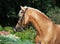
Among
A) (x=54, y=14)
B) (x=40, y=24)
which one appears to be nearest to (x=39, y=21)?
(x=40, y=24)

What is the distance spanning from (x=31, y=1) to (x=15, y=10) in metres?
1.05

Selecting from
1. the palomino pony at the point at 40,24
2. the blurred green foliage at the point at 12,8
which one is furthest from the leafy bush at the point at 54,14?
the palomino pony at the point at 40,24

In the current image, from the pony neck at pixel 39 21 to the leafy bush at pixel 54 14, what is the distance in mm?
9760

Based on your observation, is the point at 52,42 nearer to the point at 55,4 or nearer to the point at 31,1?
the point at 31,1

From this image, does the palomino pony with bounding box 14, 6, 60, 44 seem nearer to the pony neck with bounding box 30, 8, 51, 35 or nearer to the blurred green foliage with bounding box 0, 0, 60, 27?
the pony neck with bounding box 30, 8, 51, 35

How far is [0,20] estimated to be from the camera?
761 inches

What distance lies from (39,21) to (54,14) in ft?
35.5

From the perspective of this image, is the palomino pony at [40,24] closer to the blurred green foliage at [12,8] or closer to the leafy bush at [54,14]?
the leafy bush at [54,14]

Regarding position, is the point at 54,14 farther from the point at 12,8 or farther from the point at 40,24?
the point at 40,24

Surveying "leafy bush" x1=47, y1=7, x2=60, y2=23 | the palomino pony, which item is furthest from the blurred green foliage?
the palomino pony

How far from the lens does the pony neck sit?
8.06 m

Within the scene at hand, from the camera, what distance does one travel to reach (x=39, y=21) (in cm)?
811

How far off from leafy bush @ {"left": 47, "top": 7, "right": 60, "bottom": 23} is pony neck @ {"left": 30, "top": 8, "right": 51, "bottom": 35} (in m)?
9.76

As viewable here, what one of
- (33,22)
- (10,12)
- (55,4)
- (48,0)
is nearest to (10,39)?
(33,22)
